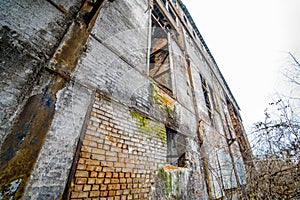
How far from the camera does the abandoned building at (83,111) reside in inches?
58.1

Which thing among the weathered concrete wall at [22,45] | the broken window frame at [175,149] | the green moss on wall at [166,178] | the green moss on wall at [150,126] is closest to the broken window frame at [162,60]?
the broken window frame at [175,149]

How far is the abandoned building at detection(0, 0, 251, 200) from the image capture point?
148 cm

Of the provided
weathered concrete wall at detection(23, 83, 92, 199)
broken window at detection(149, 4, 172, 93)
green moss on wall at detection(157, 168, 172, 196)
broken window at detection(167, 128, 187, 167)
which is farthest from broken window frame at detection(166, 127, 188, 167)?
weathered concrete wall at detection(23, 83, 92, 199)

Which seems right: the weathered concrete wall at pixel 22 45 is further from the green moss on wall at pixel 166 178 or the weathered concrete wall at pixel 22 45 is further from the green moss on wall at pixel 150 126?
the green moss on wall at pixel 166 178

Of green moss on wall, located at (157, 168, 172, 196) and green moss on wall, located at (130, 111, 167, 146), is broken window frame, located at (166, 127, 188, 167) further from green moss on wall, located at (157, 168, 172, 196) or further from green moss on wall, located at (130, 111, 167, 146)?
green moss on wall, located at (157, 168, 172, 196)

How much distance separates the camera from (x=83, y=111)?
6.64ft

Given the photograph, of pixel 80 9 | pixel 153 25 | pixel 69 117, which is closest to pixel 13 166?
pixel 69 117

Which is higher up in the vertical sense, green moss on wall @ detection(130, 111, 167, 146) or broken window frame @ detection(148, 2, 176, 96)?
broken window frame @ detection(148, 2, 176, 96)

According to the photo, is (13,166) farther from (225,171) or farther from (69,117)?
(225,171)

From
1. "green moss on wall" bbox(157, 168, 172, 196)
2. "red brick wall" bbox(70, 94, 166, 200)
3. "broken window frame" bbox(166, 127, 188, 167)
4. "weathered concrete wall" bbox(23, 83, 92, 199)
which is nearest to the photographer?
"weathered concrete wall" bbox(23, 83, 92, 199)

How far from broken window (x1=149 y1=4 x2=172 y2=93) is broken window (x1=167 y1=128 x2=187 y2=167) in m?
1.46

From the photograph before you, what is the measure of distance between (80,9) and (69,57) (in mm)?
1052

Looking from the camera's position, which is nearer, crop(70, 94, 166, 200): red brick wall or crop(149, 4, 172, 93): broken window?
crop(70, 94, 166, 200): red brick wall

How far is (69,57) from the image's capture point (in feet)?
6.91
